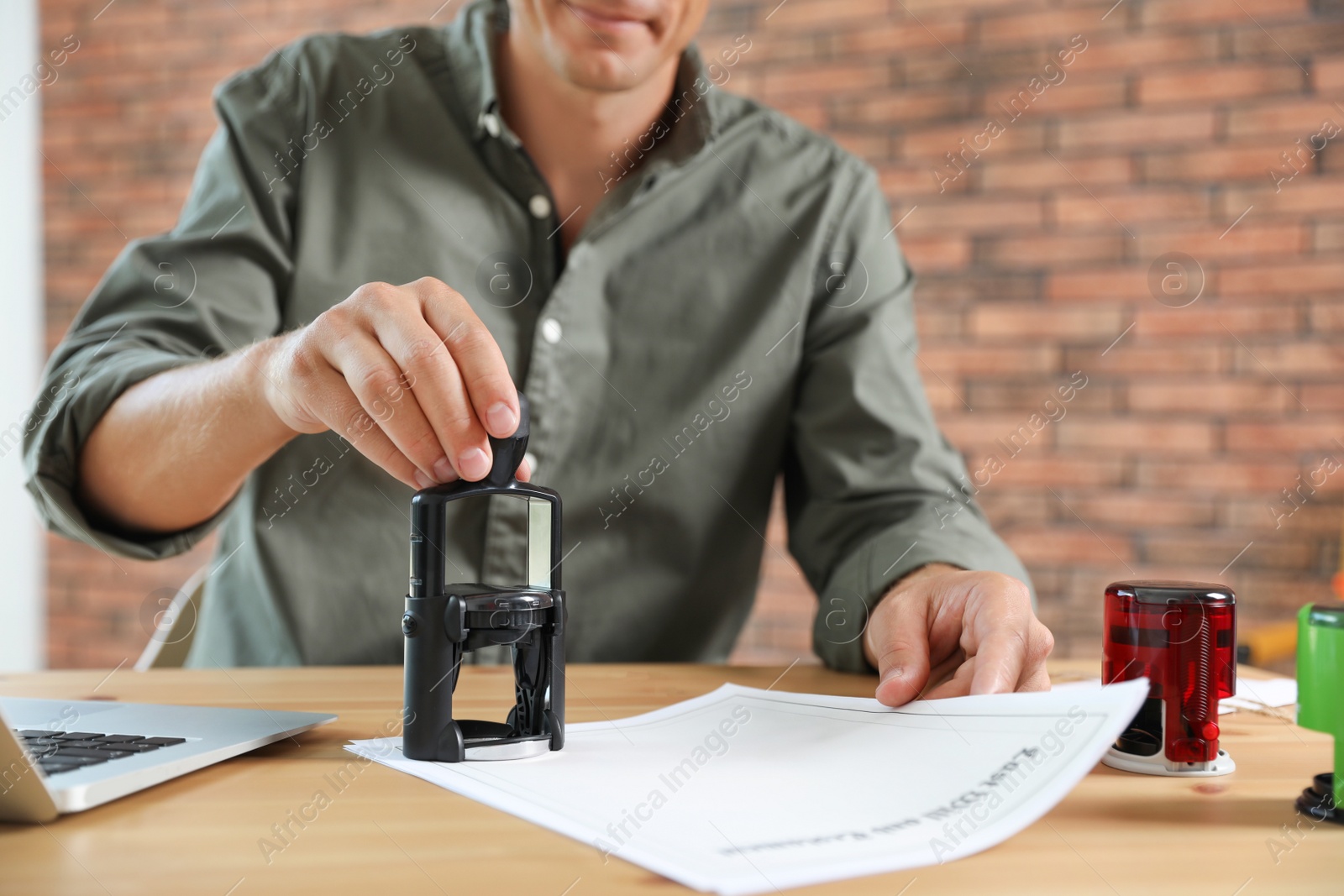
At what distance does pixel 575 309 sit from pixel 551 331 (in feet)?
0.13

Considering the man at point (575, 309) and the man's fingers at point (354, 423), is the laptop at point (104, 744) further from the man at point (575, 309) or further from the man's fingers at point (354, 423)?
the man at point (575, 309)

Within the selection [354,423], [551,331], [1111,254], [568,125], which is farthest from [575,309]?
[1111,254]

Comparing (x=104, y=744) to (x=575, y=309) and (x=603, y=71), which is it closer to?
(x=575, y=309)

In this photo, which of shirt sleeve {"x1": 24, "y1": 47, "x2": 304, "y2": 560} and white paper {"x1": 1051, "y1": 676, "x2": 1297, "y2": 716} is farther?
shirt sleeve {"x1": 24, "y1": 47, "x2": 304, "y2": 560}

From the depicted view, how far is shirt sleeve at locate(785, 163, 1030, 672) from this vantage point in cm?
92

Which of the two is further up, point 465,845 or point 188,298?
point 188,298

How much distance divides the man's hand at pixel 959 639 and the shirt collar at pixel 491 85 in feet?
2.12

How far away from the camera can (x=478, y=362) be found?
1.90 ft

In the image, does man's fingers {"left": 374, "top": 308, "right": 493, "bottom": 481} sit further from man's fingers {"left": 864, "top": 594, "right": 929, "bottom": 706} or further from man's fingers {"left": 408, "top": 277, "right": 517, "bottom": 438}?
man's fingers {"left": 864, "top": 594, "right": 929, "bottom": 706}

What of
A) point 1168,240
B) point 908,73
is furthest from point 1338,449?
point 908,73

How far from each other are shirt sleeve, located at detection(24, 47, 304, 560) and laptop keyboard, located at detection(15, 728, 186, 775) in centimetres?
38

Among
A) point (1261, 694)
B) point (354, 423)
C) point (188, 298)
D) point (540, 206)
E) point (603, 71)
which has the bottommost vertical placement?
point (1261, 694)

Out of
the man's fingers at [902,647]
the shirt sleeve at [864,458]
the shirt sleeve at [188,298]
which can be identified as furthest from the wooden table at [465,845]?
the shirt sleeve at [188,298]

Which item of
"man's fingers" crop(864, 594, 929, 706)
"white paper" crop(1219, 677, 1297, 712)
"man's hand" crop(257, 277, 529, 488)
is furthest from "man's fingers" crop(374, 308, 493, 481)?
"white paper" crop(1219, 677, 1297, 712)
